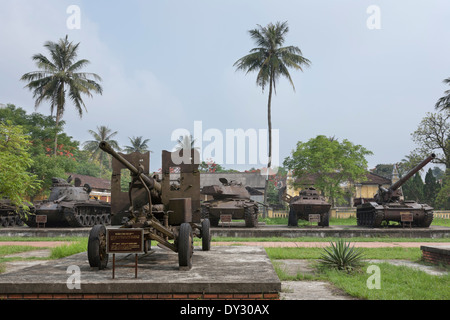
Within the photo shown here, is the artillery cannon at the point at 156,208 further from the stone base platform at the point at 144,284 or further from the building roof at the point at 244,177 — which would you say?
the building roof at the point at 244,177

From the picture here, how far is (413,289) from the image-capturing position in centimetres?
612

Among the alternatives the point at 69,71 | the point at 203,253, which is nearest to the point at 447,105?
the point at 69,71

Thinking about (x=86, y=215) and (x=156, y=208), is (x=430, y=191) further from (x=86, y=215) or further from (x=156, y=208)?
(x=156, y=208)

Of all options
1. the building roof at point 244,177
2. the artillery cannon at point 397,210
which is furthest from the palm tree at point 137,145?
the artillery cannon at point 397,210

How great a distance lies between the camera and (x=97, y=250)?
6535 mm

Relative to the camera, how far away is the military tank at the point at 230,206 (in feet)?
58.3

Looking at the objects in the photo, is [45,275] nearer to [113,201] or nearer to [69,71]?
[113,201]

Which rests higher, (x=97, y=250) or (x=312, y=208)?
(x=312, y=208)

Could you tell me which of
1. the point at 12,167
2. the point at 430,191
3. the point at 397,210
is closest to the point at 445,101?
the point at 430,191

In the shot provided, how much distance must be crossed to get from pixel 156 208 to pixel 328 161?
19.0m

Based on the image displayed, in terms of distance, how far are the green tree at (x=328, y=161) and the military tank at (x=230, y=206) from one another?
7781 millimetres

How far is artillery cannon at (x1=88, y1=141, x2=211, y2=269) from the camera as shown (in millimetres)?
6594

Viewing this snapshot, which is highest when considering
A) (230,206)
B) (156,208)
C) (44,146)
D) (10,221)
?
(44,146)
